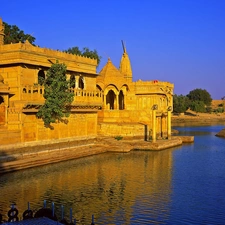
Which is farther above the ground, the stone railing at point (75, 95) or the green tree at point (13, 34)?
the green tree at point (13, 34)

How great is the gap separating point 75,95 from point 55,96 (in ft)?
11.0

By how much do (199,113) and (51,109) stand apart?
6519cm

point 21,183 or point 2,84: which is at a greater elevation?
point 2,84

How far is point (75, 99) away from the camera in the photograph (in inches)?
972

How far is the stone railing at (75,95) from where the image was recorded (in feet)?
69.1

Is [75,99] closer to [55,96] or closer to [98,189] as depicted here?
[55,96]

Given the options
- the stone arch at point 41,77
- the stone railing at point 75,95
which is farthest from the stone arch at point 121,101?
the stone arch at point 41,77

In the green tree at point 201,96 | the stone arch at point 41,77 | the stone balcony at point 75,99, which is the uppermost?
the green tree at point 201,96

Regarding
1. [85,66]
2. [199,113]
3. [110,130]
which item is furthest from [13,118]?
[199,113]

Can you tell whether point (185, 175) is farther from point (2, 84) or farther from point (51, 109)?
point (2, 84)

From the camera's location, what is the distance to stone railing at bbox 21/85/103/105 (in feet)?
69.1

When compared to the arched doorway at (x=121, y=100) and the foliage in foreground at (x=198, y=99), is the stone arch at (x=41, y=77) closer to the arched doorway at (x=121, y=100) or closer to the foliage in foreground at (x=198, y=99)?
the arched doorway at (x=121, y=100)

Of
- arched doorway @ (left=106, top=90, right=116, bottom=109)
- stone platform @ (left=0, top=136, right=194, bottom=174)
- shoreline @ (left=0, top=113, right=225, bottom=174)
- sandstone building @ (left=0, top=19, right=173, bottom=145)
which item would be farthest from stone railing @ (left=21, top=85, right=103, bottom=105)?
arched doorway @ (left=106, top=90, right=116, bottom=109)

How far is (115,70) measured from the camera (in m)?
33.6
